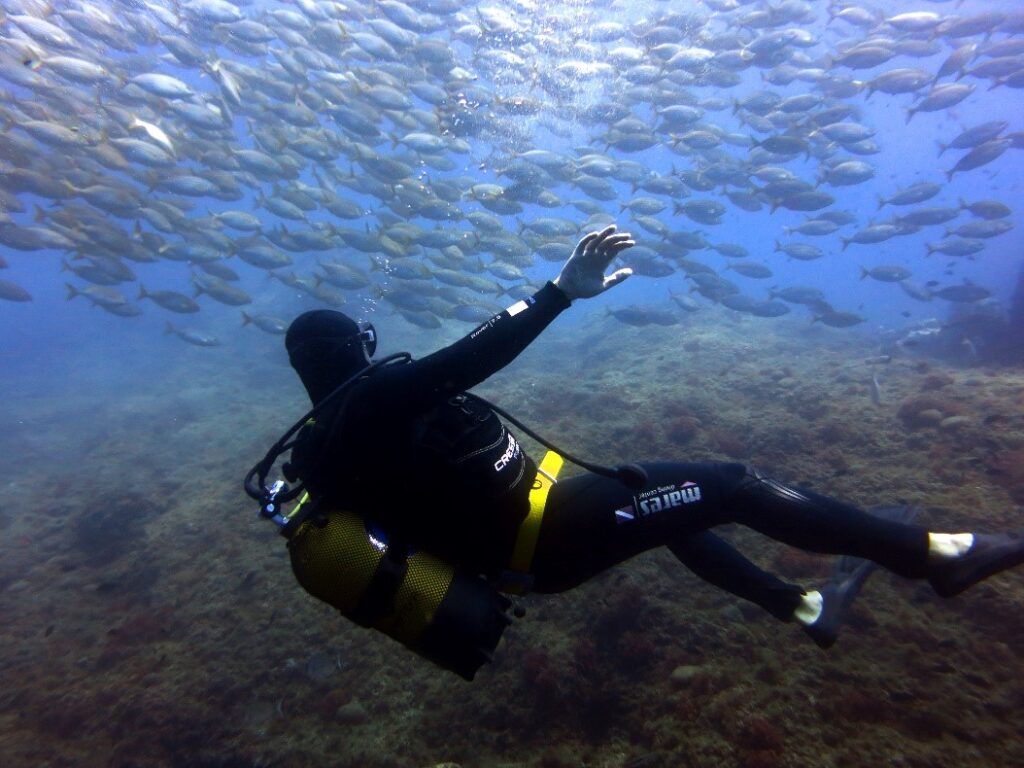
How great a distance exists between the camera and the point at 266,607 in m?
5.09

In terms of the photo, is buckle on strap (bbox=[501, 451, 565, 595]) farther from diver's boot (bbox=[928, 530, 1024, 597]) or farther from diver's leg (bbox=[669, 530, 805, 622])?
diver's boot (bbox=[928, 530, 1024, 597])

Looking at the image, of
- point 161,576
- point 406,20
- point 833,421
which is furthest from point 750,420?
point 406,20

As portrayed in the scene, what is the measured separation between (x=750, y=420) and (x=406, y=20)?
1381 cm


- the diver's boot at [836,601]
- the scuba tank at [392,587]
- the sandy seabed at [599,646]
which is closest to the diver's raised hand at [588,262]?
the scuba tank at [392,587]

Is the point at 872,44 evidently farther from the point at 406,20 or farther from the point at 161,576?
the point at 161,576

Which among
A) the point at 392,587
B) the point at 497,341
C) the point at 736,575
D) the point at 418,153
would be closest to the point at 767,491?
the point at 736,575

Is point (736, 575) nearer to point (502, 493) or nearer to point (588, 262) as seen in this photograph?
point (502, 493)

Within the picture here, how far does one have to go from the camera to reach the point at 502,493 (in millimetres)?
2084

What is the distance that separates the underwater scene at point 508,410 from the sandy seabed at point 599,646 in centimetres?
3

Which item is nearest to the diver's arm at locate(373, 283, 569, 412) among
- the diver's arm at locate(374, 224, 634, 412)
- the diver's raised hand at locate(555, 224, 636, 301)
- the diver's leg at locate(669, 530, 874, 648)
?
the diver's arm at locate(374, 224, 634, 412)

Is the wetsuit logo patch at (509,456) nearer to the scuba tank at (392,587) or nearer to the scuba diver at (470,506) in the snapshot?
the scuba diver at (470,506)

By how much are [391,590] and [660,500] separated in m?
1.43

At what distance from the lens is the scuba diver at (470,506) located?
196 centimetres

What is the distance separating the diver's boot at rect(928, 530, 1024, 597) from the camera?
2213mm
